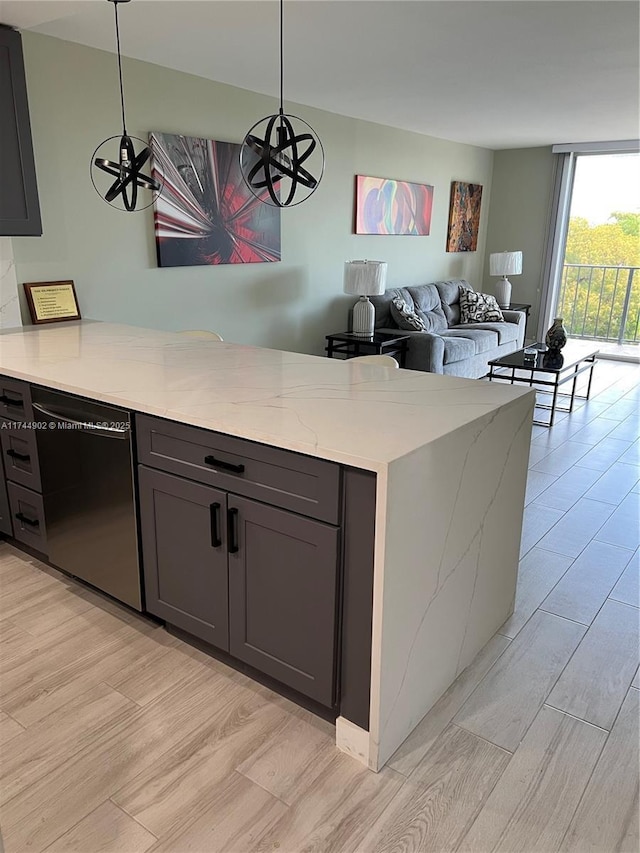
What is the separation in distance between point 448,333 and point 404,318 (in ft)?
2.53

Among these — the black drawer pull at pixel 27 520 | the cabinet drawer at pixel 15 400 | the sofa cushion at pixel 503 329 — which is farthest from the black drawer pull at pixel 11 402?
the sofa cushion at pixel 503 329

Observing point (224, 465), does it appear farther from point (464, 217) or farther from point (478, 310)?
point (464, 217)

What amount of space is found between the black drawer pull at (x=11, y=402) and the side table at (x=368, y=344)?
10.9 ft

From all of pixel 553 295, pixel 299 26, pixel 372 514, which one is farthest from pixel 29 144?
pixel 553 295

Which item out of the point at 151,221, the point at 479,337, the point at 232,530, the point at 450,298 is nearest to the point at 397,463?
the point at 232,530

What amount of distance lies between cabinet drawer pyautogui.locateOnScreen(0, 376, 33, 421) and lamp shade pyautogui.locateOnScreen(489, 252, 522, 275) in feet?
20.3

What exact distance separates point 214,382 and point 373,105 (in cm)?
365

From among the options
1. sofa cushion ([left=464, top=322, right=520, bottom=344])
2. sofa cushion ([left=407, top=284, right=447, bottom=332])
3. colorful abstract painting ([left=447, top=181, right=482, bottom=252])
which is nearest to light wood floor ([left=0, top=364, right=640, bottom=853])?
sofa cushion ([left=407, top=284, right=447, bottom=332])

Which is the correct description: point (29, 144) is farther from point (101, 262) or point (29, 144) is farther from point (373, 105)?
point (373, 105)

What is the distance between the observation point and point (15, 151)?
3.10 meters

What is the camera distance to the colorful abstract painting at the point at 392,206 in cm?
587

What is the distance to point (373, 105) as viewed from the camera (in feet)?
16.3

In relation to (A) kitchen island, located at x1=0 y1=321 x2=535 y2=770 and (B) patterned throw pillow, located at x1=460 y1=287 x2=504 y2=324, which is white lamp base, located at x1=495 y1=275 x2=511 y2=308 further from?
(A) kitchen island, located at x1=0 y1=321 x2=535 y2=770

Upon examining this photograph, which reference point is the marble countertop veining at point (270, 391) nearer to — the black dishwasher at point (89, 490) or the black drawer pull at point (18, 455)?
the black dishwasher at point (89, 490)
